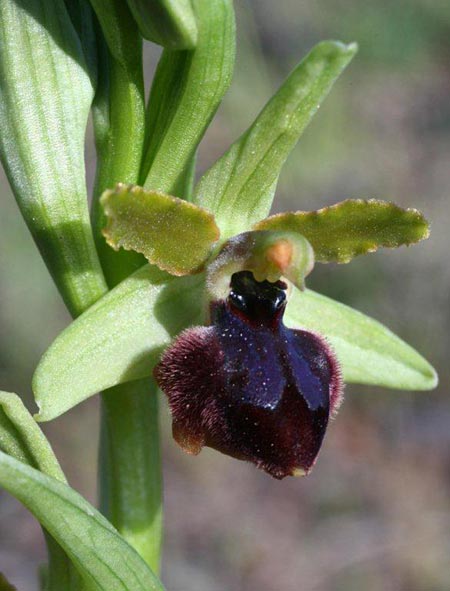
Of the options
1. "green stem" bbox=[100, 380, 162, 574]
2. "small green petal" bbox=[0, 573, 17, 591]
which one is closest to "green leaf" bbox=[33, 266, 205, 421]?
"green stem" bbox=[100, 380, 162, 574]

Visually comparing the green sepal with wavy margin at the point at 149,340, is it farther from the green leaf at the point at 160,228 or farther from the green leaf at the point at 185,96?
the green leaf at the point at 185,96

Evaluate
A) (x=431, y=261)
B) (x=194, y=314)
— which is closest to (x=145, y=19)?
(x=194, y=314)

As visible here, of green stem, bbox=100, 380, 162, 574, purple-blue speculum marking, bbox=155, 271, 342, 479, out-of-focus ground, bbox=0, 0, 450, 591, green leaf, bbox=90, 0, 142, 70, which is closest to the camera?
purple-blue speculum marking, bbox=155, 271, 342, 479

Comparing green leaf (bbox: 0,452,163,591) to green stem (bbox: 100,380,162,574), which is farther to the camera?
green stem (bbox: 100,380,162,574)

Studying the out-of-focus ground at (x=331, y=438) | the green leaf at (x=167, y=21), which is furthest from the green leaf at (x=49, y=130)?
the out-of-focus ground at (x=331, y=438)

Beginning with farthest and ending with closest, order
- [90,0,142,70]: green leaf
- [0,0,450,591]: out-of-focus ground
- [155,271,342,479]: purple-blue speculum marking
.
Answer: [0,0,450,591]: out-of-focus ground, [90,0,142,70]: green leaf, [155,271,342,479]: purple-blue speculum marking

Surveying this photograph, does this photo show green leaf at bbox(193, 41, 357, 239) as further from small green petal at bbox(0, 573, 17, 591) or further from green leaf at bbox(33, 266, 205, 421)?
small green petal at bbox(0, 573, 17, 591)
